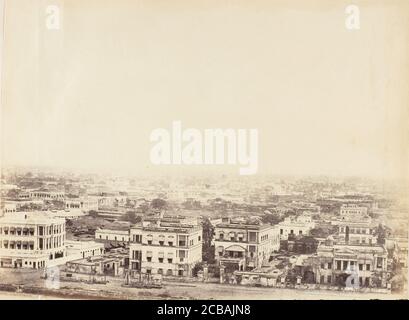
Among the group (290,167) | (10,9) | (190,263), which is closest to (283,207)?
(290,167)

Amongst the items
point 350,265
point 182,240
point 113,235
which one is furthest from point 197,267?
point 350,265

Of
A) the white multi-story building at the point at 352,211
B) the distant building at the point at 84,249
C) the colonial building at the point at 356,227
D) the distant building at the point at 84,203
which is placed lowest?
the distant building at the point at 84,249

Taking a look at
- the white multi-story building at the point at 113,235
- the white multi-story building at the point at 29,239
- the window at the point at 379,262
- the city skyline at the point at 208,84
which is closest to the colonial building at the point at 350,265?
the window at the point at 379,262

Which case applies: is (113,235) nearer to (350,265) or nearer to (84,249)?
(84,249)

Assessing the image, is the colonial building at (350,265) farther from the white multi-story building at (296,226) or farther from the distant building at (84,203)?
the distant building at (84,203)

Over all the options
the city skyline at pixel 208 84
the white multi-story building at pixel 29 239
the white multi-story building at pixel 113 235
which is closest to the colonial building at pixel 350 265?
the city skyline at pixel 208 84

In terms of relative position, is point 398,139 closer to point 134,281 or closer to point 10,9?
point 134,281

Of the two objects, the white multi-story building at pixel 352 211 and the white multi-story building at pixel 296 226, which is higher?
the white multi-story building at pixel 352 211
